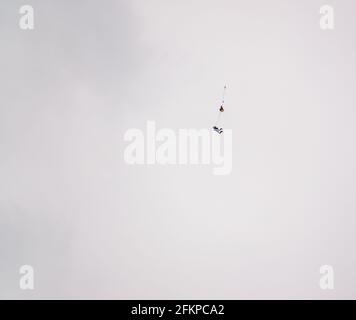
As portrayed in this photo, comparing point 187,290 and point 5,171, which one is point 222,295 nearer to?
point 187,290

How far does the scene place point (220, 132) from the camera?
2969 centimetres

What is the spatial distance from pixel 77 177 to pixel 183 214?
1048 centimetres

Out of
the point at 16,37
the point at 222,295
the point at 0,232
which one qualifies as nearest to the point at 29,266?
the point at 0,232

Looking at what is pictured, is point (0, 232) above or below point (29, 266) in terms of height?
above

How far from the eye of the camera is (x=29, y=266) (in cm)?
3103

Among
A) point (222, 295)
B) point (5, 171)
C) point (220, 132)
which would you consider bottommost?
point (222, 295)

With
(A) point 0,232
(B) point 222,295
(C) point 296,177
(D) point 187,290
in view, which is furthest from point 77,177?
(C) point 296,177

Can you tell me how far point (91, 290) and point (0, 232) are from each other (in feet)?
32.5
